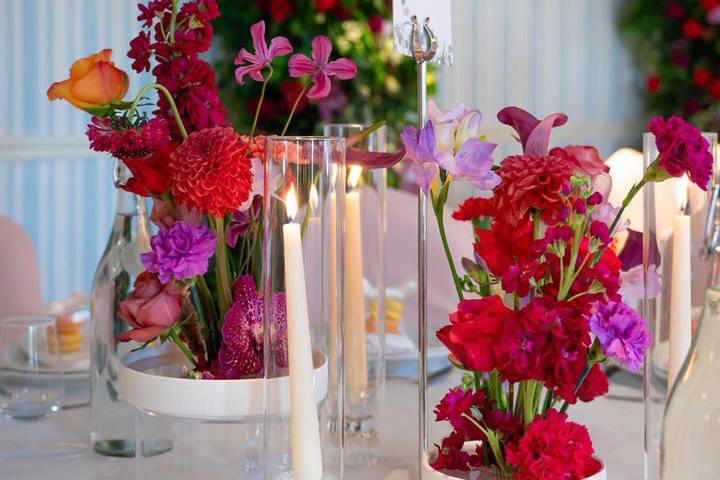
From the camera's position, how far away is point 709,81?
4461 mm

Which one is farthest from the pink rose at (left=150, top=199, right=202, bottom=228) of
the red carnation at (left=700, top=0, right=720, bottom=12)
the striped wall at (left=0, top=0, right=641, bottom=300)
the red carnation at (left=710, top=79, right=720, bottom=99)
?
the red carnation at (left=700, top=0, right=720, bottom=12)

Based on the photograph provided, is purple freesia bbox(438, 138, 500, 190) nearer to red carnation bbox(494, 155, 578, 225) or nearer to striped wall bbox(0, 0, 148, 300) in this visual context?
red carnation bbox(494, 155, 578, 225)

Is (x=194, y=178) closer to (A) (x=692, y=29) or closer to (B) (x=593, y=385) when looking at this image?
(B) (x=593, y=385)

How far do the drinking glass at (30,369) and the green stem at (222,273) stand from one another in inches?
14.9

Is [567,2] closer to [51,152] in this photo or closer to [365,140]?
[51,152]

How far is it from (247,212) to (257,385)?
174 millimetres

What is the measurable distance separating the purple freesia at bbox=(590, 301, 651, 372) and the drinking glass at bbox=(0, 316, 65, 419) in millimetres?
747

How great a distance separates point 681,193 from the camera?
994 millimetres

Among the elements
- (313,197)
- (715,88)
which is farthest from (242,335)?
(715,88)

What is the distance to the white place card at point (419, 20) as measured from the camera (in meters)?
0.93

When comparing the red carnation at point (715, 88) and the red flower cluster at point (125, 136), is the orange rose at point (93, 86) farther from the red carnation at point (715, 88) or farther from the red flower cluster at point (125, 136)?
the red carnation at point (715, 88)

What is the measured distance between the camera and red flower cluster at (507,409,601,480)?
80 centimetres

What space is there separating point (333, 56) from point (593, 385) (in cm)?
301

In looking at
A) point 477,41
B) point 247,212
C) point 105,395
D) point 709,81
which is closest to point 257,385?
point 247,212
